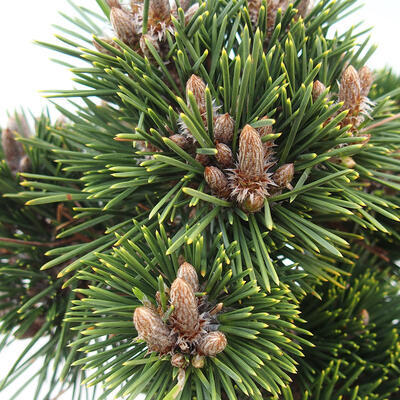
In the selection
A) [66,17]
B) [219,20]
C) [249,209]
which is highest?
[66,17]

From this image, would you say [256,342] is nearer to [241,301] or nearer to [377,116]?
[241,301]

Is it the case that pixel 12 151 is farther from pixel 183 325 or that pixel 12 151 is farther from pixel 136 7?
pixel 183 325

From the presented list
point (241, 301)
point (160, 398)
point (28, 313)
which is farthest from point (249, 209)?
point (28, 313)

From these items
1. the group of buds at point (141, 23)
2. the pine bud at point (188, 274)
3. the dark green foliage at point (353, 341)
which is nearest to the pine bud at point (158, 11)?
the group of buds at point (141, 23)

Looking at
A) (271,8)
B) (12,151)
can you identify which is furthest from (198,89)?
(12,151)

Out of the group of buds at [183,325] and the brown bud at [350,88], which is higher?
the brown bud at [350,88]

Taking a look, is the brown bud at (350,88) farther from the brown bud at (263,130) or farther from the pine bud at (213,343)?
the pine bud at (213,343)
